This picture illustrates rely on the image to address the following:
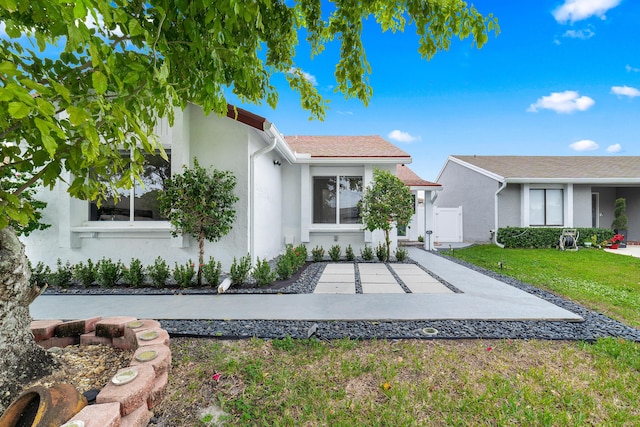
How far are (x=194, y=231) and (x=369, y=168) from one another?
6.30 meters

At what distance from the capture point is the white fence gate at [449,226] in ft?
53.2

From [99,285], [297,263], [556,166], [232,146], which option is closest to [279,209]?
[297,263]

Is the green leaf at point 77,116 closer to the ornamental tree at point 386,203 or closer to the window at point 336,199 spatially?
the ornamental tree at point 386,203

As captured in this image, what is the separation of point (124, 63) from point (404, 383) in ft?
10.7

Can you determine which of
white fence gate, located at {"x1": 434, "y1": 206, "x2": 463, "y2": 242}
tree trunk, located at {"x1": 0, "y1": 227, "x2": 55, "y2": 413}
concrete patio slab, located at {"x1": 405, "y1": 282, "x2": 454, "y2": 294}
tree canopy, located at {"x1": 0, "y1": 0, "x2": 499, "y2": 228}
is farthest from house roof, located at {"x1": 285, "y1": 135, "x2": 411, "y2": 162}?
tree trunk, located at {"x1": 0, "y1": 227, "x2": 55, "y2": 413}

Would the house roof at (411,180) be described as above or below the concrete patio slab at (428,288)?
above

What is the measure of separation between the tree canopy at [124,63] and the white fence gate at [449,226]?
14.0 metres

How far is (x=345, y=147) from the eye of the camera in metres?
11.4

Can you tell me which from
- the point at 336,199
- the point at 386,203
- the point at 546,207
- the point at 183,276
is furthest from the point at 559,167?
the point at 183,276

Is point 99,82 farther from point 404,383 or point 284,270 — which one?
point 284,270

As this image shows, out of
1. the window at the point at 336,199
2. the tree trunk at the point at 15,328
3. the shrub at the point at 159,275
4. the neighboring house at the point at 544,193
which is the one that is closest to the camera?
the tree trunk at the point at 15,328

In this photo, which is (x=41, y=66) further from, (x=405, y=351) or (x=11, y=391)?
(x=405, y=351)

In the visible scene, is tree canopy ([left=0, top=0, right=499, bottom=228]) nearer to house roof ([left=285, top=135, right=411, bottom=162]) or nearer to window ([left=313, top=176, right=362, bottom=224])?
house roof ([left=285, top=135, right=411, bottom=162])

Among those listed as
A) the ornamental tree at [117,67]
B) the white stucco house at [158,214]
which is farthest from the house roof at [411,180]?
the ornamental tree at [117,67]
